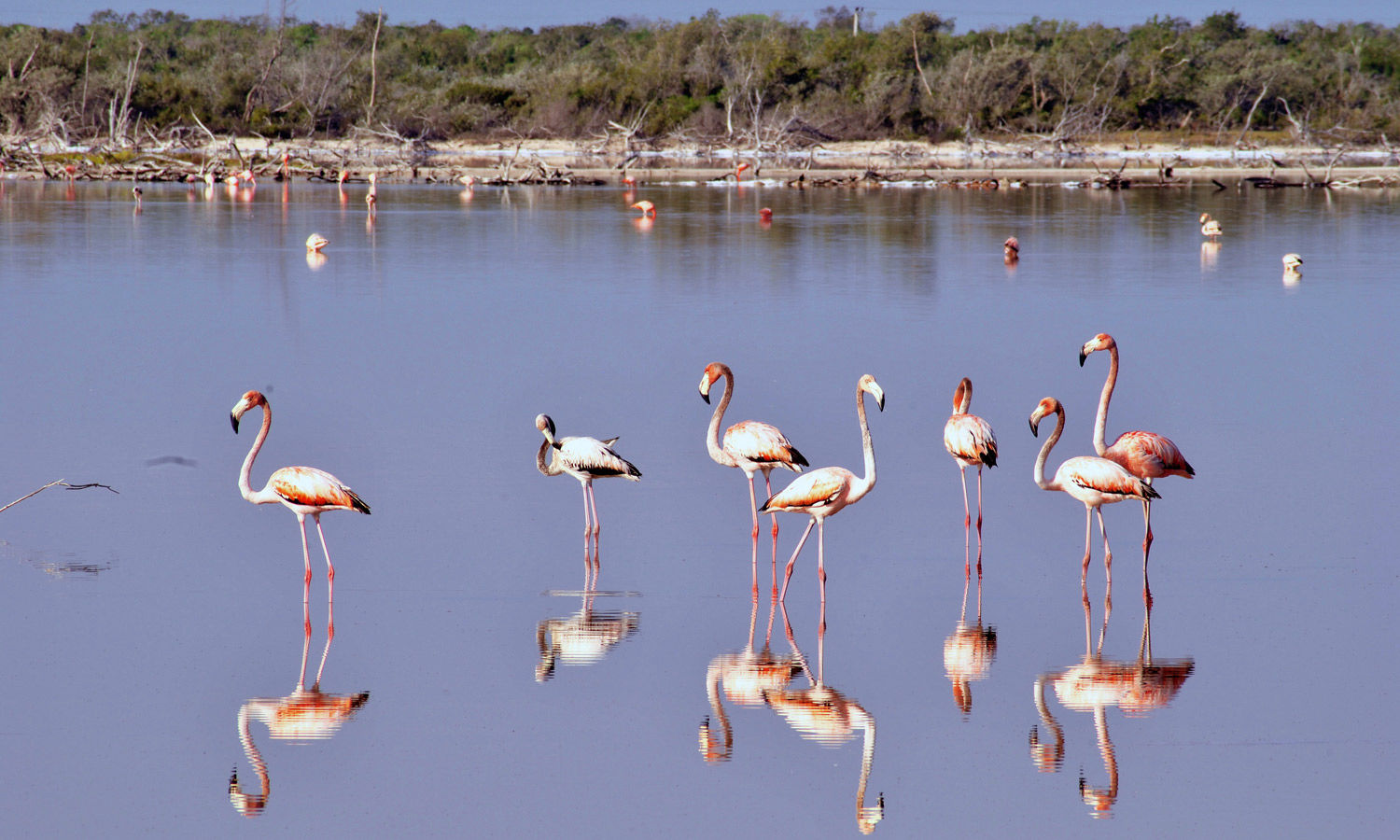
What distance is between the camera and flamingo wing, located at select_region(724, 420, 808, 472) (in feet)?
24.3

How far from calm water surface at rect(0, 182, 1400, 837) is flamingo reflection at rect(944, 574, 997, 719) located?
2 cm

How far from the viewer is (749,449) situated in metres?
7.54

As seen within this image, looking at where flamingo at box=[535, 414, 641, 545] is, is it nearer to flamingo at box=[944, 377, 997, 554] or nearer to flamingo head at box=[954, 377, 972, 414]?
flamingo at box=[944, 377, 997, 554]

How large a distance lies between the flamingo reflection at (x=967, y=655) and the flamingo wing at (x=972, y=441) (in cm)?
105

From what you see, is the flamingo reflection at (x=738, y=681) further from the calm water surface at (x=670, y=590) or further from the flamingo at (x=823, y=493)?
the flamingo at (x=823, y=493)

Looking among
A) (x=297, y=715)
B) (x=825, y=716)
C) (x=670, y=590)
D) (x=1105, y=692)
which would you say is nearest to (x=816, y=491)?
(x=670, y=590)

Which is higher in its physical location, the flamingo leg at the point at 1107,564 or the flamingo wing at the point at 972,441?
the flamingo wing at the point at 972,441

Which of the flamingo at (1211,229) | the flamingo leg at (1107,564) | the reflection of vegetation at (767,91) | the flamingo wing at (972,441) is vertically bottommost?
the flamingo leg at (1107,564)

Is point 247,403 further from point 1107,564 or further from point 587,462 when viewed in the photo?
point 1107,564

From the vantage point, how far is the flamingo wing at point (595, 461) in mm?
7652

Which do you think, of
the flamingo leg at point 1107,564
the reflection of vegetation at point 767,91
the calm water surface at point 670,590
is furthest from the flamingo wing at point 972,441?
the reflection of vegetation at point 767,91

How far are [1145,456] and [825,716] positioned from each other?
2692 mm

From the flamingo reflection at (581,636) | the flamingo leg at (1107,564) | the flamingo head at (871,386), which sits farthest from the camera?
the flamingo head at (871,386)

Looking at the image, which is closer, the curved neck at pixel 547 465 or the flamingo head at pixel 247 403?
the flamingo head at pixel 247 403
